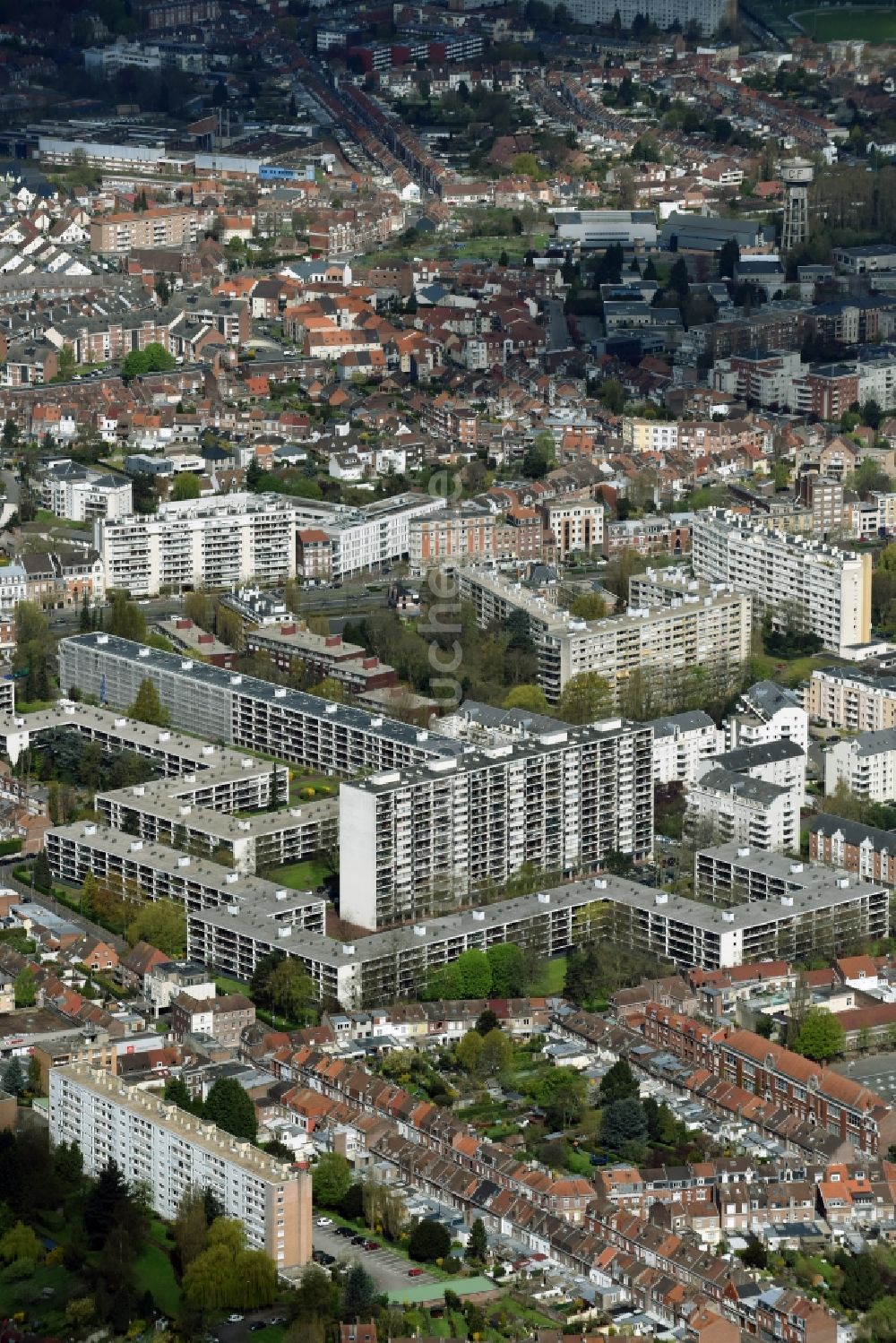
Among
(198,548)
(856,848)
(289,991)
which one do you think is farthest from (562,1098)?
(198,548)

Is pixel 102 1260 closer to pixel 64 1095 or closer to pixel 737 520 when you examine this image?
pixel 64 1095

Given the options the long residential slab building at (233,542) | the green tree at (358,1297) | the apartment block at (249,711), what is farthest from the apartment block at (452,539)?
the green tree at (358,1297)

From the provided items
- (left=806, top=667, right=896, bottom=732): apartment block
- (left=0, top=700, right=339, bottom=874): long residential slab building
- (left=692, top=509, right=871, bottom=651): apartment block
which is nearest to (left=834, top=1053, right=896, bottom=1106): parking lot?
(left=0, top=700, right=339, bottom=874): long residential slab building

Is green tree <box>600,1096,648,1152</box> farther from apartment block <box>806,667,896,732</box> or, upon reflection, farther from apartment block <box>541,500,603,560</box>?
apartment block <box>541,500,603,560</box>

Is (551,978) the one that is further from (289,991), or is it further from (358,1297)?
(358,1297)

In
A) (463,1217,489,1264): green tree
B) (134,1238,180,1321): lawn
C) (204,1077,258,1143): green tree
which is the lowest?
(134,1238,180,1321): lawn

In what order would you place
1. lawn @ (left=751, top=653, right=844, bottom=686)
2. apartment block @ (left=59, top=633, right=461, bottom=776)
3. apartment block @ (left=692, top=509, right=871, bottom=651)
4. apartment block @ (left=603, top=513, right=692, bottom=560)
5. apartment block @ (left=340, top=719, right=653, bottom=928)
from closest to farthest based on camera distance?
apartment block @ (left=340, top=719, right=653, bottom=928) → apartment block @ (left=59, top=633, right=461, bottom=776) → lawn @ (left=751, top=653, right=844, bottom=686) → apartment block @ (left=692, top=509, right=871, bottom=651) → apartment block @ (left=603, top=513, right=692, bottom=560)

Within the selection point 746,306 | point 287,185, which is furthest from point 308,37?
point 746,306
